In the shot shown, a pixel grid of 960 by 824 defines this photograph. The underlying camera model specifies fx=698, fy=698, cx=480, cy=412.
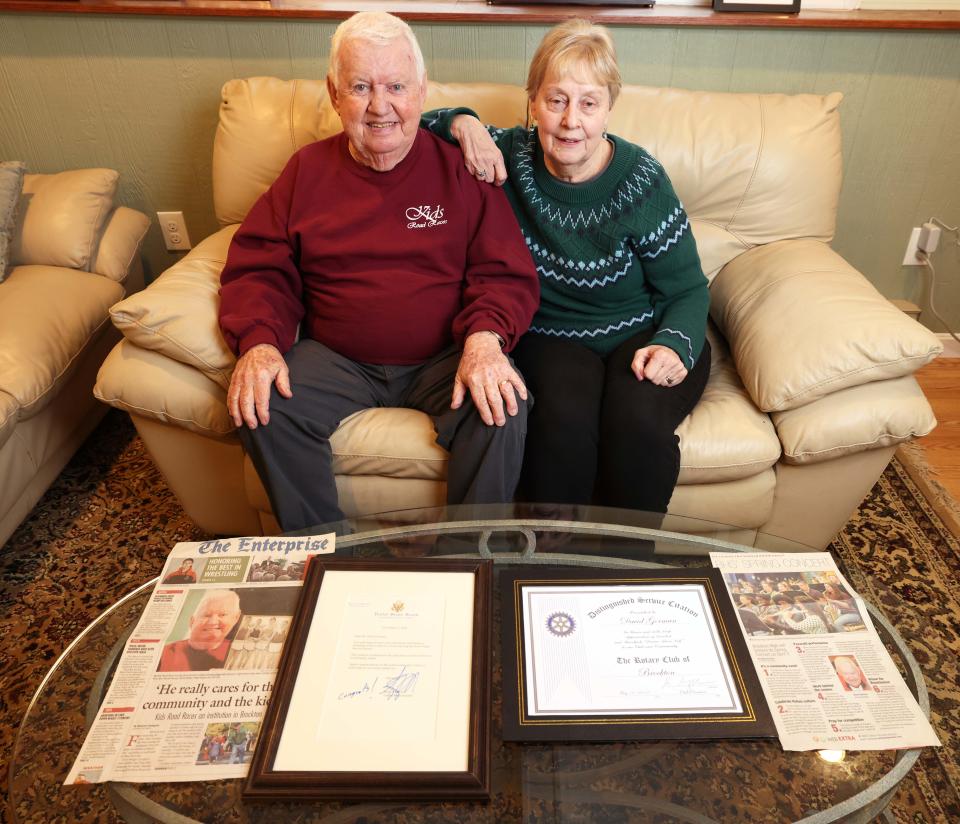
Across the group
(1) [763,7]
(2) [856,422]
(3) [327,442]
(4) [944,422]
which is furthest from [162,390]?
(4) [944,422]

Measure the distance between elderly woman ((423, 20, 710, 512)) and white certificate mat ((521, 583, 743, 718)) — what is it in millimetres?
425

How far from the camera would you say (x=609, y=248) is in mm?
1458

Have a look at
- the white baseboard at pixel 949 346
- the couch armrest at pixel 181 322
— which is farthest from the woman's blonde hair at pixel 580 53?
the white baseboard at pixel 949 346

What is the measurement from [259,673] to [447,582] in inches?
10.8

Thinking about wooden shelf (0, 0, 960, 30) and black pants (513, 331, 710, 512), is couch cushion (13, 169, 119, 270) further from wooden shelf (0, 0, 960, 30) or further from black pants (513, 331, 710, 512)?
black pants (513, 331, 710, 512)

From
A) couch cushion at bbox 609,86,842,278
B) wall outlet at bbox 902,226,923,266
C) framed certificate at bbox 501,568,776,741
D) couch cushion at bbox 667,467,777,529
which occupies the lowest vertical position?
couch cushion at bbox 667,467,777,529

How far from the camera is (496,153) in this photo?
150 cm

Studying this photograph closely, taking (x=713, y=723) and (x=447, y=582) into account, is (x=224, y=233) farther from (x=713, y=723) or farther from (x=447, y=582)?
(x=713, y=723)

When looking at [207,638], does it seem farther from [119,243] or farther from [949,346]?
[949,346]

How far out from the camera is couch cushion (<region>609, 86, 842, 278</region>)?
5.52 feet

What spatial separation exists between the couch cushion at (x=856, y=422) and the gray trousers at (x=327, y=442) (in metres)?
0.54

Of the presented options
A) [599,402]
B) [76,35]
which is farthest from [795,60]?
[76,35]

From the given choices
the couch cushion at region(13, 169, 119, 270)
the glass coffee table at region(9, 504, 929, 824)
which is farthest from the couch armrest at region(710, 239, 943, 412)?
the couch cushion at region(13, 169, 119, 270)

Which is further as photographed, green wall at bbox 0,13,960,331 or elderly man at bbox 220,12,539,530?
green wall at bbox 0,13,960,331
